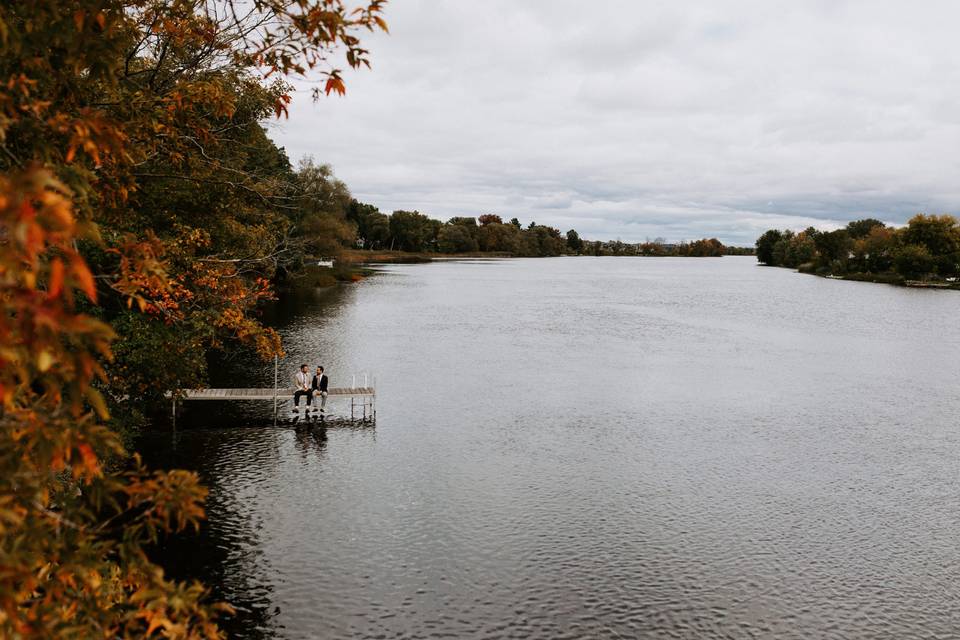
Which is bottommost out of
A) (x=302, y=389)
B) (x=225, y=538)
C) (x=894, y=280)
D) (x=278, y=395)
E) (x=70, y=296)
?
(x=225, y=538)

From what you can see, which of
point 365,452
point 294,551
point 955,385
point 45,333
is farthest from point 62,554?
point 955,385

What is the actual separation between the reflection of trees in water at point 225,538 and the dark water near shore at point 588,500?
0.35 feet

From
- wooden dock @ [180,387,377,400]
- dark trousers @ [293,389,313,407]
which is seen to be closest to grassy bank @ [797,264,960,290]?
wooden dock @ [180,387,377,400]

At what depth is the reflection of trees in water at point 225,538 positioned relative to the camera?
63.6ft

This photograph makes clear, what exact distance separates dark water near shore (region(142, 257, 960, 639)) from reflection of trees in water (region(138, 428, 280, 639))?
0.35 feet

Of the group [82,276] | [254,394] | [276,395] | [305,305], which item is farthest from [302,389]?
[305,305]

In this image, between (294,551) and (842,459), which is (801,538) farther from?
(294,551)

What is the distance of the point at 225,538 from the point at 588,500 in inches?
531

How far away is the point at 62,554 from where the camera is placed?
235 inches

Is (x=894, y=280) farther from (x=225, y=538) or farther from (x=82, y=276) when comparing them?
(x=82, y=276)

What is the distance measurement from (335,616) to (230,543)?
5.66 metres

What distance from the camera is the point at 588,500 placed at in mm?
27594

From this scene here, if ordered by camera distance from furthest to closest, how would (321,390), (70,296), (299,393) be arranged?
1. (321,390)
2. (299,393)
3. (70,296)

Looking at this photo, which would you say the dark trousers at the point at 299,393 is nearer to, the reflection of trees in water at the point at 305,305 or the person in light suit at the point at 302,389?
the person in light suit at the point at 302,389
